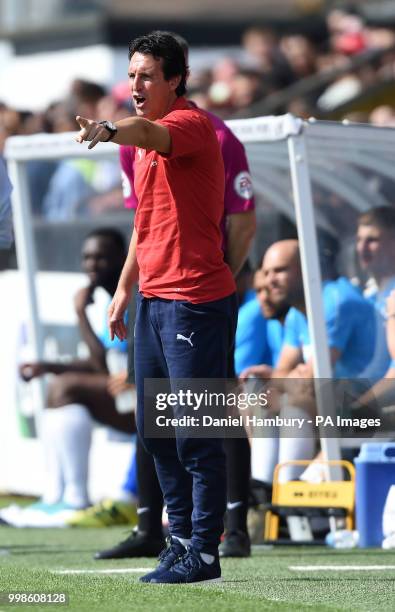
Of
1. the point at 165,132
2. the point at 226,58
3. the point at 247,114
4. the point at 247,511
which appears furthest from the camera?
the point at 226,58

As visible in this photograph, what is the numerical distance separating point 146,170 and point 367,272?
2.86m

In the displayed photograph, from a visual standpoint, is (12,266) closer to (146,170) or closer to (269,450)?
(269,450)

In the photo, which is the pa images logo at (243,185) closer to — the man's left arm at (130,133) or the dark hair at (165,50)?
the dark hair at (165,50)

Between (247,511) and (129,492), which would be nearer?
(247,511)

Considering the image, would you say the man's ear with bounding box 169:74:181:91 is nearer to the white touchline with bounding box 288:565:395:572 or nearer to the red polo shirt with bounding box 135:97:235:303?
the red polo shirt with bounding box 135:97:235:303

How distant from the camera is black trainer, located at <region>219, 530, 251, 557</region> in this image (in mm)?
7598

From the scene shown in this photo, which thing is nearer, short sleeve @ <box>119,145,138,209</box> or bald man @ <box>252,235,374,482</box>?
short sleeve @ <box>119,145,138,209</box>

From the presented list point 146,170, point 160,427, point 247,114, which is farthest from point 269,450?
point 247,114

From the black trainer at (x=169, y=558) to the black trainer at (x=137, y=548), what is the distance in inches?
50.2

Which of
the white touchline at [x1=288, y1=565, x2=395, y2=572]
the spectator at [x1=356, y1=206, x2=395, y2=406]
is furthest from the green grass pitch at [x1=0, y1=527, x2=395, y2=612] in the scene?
the spectator at [x1=356, y1=206, x2=395, y2=406]

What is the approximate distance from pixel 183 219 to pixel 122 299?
73 centimetres

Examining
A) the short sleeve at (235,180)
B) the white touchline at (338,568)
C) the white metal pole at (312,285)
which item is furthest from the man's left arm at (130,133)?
the white metal pole at (312,285)

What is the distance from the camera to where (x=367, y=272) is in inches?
340

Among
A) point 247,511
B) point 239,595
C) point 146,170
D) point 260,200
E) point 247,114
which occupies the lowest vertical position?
point 239,595
